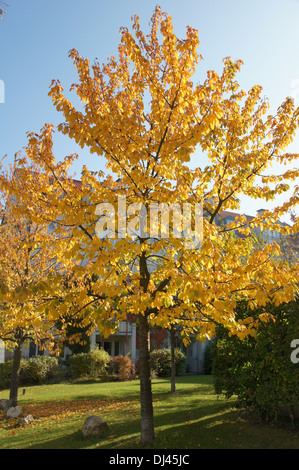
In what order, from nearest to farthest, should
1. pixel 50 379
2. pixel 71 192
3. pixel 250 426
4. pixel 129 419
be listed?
pixel 71 192
pixel 250 426
pixel 129 419
pixel 50 379

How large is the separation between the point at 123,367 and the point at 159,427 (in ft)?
48.3

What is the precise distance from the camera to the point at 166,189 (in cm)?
591

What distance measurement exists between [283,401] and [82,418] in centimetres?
576

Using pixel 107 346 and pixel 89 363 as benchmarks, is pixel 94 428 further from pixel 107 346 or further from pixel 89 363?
pixel 107 346

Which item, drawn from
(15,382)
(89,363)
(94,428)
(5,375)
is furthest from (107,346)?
(94,428)

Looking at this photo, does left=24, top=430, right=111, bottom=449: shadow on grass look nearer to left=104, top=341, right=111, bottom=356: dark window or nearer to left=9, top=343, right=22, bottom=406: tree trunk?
left=9, top=343, right=22, bottom=406: tree trunk

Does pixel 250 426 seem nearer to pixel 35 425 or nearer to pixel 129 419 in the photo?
pixel 129 419

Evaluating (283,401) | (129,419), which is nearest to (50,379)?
(129,419)

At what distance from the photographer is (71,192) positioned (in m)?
6.55

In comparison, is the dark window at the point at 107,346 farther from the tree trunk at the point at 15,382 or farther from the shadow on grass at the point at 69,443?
the shadow on grass at the point at 69,443

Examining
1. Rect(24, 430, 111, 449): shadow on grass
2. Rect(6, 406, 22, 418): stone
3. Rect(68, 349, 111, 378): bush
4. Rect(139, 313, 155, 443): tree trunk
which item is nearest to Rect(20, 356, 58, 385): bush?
Rect(68, 349, 111, 378): bush

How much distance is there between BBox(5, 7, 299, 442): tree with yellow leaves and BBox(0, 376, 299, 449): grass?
A: 105 centimetres

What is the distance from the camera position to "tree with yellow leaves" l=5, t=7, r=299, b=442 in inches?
212

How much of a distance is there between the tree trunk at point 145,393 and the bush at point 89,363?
1616 cm
